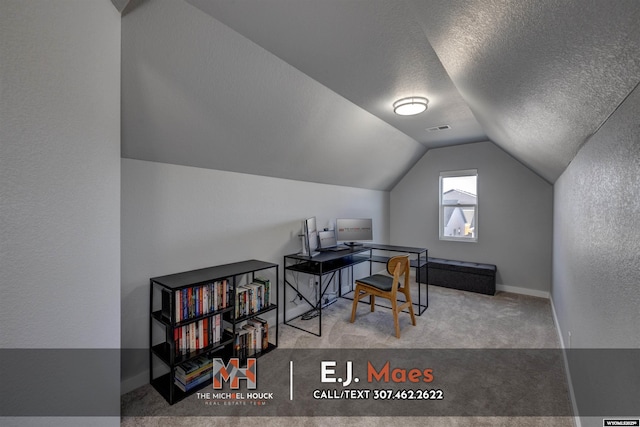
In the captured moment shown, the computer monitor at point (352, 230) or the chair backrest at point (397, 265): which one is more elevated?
the computer monitor at point (352, 230)

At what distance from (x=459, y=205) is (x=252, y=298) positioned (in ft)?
13.7

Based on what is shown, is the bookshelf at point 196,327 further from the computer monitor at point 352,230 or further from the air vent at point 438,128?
the air vent at point 438,128

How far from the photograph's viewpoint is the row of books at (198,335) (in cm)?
201

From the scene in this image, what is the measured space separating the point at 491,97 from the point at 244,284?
2701mm

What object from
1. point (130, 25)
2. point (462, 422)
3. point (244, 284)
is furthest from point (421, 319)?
point (130, 25)

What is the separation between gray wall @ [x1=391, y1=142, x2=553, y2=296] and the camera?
13.8ft

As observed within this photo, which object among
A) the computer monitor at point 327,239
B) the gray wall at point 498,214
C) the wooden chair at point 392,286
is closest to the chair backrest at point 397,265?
the wooden chair at point 392,286

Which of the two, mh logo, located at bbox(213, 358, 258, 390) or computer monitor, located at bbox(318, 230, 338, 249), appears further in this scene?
computer monitor, located at bbox(318, 230, 338, 249)

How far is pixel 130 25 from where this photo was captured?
4.86 ft

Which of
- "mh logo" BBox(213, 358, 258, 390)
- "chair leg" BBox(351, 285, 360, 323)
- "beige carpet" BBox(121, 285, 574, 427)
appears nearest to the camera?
"beige carpet" BBox(121, 285, 574, 427)

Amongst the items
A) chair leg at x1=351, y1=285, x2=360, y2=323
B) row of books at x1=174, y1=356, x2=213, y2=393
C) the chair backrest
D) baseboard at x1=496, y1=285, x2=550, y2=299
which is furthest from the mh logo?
baseboard at x1=496, y1=285, x2=550, y2=299

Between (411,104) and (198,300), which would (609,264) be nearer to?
(411,104)

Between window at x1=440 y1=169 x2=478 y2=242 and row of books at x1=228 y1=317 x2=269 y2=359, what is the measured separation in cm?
392

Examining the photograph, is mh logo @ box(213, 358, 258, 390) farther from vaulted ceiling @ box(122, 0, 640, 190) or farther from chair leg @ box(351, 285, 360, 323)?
vaulted ceiling @ box(122, 0, 640, 190)
